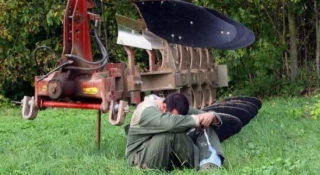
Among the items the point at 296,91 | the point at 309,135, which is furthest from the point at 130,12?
the point at 309,135

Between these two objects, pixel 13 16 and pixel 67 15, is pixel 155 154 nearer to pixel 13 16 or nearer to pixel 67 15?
pixel 67 15

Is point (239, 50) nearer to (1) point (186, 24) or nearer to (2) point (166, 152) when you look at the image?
(1) point (186, 24)

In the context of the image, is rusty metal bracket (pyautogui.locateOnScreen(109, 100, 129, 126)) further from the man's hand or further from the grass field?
the man's hand

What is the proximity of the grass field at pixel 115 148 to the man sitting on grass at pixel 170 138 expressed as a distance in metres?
0.17

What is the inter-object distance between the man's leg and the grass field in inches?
6.6

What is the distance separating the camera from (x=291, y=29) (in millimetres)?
16766

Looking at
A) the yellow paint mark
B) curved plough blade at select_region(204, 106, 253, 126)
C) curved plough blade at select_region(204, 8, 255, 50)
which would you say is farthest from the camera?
curved plough blade at select_region(204, 106, 253, 126)

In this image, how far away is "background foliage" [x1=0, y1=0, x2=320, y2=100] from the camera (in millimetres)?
15977

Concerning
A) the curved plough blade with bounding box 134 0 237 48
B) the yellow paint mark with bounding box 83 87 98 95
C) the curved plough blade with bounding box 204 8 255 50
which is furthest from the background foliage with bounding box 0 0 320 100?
the yellow paint mark with bounding box 83 87 98 95

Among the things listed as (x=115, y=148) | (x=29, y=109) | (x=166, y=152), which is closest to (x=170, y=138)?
(x=166, y=152)

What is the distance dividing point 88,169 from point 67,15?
67.2 inches

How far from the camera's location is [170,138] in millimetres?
6133

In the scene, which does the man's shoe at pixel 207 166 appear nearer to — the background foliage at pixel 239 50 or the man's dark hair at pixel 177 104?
the man's dark hair at pixel 177 104

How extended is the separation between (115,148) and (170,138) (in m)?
1.51
